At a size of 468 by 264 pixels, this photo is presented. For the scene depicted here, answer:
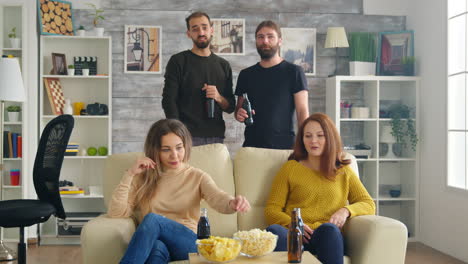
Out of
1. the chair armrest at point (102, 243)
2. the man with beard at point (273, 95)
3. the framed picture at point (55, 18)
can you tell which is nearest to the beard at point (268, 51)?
the man with beard at point (273, 95)

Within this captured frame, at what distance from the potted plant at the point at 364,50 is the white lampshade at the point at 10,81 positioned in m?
2.99

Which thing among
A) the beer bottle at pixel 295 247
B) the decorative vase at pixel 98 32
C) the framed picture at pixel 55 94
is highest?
the decorative vase at pixel 98 32

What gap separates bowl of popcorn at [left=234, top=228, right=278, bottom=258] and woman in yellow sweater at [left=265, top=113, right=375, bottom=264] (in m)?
0.65

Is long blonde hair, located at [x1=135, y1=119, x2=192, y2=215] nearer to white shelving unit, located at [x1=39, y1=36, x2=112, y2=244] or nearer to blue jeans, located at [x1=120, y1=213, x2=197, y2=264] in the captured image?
blue jeans, located at [x1=120, y1=213, x2=197, y2=264]

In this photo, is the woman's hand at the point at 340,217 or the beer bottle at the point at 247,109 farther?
the beer bottle at the point at 247,109

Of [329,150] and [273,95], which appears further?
[273,95]

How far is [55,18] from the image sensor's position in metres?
5.57

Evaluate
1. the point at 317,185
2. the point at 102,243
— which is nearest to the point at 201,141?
the point at 317,185

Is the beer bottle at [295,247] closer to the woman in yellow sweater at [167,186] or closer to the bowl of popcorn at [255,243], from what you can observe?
the bowl of popcorn at [255,243]

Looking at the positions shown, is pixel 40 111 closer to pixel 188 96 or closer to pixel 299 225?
pixel 188 96

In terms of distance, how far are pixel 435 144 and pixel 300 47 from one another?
1.56 meters

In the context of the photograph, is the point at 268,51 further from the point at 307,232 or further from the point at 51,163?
the point at 51,163

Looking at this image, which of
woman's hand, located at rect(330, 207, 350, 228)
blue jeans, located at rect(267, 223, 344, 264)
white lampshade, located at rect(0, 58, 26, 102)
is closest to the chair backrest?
white lampshade, located at rect(0, 58, 26, 102)

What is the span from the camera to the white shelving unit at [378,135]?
566cm
